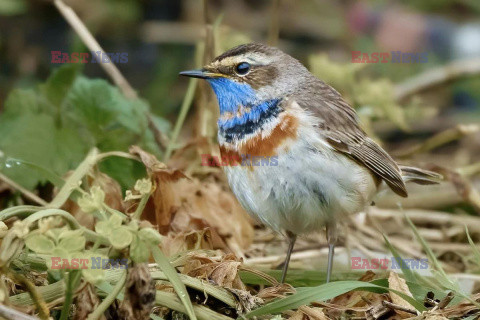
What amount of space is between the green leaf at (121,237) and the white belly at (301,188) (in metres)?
1.54

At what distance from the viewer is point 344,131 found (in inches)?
182

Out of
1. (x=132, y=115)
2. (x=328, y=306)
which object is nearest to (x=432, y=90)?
(x=132, y=115)

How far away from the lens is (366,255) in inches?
210

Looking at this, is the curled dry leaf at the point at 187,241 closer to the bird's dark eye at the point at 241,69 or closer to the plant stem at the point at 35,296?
the bird's dark eye at the point at 241,69

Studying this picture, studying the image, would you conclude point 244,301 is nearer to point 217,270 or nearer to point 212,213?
point 217,270

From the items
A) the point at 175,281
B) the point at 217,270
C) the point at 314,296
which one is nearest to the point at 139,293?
the point at 175,281

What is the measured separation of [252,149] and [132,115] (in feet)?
Result: 4.14

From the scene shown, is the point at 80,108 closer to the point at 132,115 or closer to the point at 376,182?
the point at 132,115

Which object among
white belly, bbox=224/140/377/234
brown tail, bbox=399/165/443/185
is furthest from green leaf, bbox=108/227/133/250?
brown tail, bbox=399/165/443/185

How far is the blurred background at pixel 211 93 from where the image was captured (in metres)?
5.06

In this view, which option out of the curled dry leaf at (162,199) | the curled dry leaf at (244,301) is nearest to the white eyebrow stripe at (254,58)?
the curled dry leaf at (162,199)

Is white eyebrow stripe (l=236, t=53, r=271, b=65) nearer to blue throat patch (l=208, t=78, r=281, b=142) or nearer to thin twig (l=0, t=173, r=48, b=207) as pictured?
blue throat patch (l=208, t=78, r=281, b=142)

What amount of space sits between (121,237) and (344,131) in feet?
7.00

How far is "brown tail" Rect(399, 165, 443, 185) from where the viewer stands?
534cm
